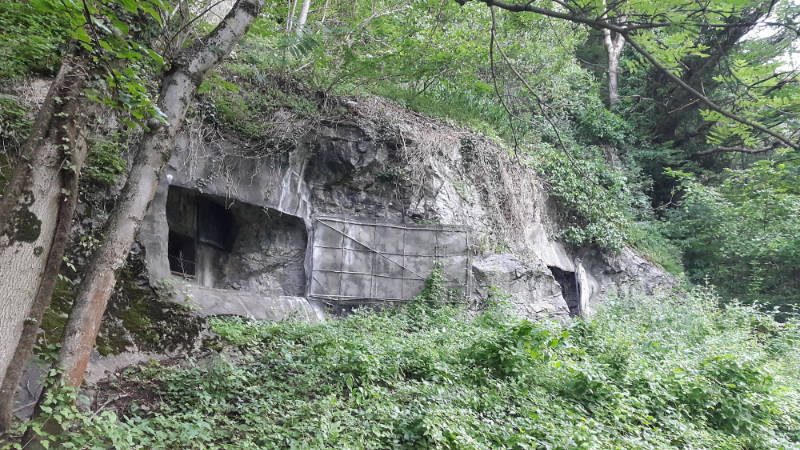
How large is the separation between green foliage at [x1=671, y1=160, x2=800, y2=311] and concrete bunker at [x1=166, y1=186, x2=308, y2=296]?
389 inches

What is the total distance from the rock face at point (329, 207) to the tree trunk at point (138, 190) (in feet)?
9.42

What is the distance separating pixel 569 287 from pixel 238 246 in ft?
28.1

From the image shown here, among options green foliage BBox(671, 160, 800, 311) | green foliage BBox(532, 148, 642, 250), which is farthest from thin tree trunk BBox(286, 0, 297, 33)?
green foliage BBox(671, 160, 800, 311)

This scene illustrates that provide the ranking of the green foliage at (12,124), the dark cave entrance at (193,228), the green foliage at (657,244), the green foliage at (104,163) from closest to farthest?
the green foliage at (12,124)
the green foliage at (104,163)
the dark cave entrance at (193,228)
the green foliage at (657,244)

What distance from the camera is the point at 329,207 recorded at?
9312 mm

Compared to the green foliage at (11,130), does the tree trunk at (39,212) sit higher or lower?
lower

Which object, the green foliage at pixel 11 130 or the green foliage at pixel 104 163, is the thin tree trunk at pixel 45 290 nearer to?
the green foliage at pixel 11 130

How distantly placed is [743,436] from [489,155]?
763 cm

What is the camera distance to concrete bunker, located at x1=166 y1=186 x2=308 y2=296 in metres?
8.20

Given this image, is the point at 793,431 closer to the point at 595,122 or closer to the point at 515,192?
the point at 515,192

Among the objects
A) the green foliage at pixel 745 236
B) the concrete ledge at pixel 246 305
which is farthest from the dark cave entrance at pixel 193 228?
the green foliage at pixel 745 236

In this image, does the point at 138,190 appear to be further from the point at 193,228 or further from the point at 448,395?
the point at 193,228

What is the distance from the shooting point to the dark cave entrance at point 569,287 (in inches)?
495

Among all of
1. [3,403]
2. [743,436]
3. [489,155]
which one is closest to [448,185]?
[489,155]
